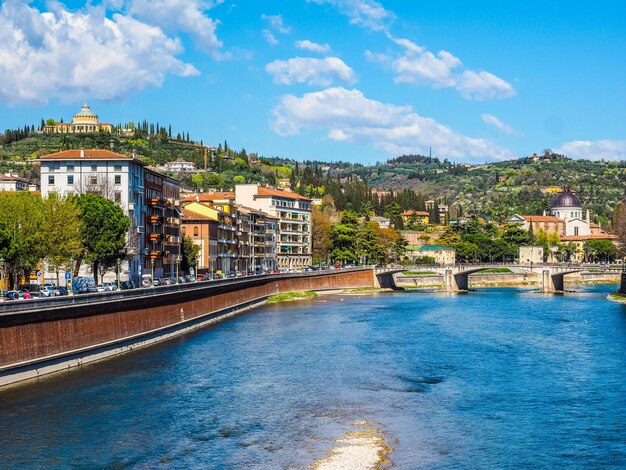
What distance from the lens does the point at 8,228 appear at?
7306 cm

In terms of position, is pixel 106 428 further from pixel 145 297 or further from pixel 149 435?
pixel 145 297

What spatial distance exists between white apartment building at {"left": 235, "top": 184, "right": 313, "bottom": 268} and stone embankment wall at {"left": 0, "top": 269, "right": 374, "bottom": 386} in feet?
229

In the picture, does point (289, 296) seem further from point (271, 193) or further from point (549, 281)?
point (549, 281)

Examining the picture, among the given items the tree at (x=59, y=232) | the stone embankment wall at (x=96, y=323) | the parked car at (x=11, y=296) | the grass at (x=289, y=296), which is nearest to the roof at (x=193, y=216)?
the grass at (x=289, y=296)

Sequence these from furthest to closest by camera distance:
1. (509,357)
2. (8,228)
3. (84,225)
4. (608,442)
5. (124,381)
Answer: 1. (84,225)
2. (8,228)
3. (509,357)
4. (124,381)
5. (608,442)

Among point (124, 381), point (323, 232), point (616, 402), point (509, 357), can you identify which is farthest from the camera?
point (323, 232)

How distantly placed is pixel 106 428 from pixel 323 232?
5657 inches

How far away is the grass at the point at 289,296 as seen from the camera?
400 feet

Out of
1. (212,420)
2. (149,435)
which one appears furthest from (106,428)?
(212,420)

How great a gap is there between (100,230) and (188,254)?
122 ft

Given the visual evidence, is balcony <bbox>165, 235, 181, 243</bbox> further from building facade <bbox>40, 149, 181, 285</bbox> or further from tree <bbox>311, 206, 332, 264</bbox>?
tree <bbox>311, 206, 332, 264</bbox>

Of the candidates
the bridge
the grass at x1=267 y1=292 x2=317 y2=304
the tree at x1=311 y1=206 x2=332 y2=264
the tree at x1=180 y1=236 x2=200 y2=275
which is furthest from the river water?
the tree at x1=311 y1=206 x2=332 y2=264

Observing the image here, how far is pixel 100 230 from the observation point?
83375mm

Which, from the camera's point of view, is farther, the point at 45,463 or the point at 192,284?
the point at 192,284
